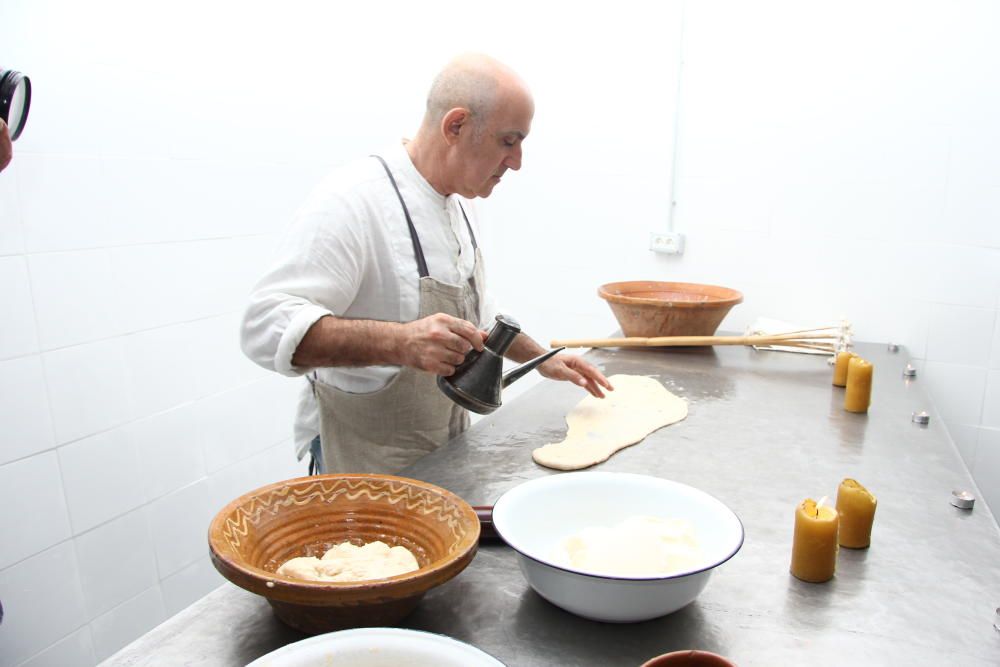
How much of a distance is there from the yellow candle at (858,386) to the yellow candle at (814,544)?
85 cm

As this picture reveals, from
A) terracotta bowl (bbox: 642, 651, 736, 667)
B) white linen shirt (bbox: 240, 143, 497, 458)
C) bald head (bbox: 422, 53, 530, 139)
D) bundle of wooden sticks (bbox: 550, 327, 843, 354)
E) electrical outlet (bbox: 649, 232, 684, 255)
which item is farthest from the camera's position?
electrical outlet (bbox: 649, 232, 684, 255)

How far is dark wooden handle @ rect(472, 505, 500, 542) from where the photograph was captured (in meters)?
1.18

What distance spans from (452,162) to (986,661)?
4.42 feet

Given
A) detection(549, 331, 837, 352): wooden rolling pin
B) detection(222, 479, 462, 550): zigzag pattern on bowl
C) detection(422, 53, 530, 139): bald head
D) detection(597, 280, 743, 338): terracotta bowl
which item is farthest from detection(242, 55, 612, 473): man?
detection(597, 280, 743, 338): terracotta bowl

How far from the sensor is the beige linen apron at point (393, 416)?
1739 mm

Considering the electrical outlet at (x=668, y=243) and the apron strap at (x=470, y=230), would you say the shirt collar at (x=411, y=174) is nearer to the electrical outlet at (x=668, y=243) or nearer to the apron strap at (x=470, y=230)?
the apron strap at (x=470, y=230)

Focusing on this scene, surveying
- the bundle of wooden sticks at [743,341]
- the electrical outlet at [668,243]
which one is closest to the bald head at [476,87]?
the bundle of wooden sticks at [743,341]

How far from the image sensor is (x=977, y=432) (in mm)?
2580

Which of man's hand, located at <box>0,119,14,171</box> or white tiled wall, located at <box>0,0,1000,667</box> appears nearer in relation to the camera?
man's hand, located at <box>0,119,14,171</box>

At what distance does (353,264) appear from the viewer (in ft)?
5.32

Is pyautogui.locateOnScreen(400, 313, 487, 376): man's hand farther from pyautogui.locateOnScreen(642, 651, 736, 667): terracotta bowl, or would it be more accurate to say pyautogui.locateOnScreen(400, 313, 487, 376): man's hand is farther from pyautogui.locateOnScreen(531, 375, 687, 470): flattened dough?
pyautogui.locateOnScreen(642, 651, 736, 667): terracotta bowl

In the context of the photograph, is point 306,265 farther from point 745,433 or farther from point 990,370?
point 990,370

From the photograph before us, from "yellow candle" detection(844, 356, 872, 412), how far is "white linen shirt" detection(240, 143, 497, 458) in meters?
0.93

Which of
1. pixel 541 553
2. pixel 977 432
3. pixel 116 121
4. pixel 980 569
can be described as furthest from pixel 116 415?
pixel 977 432
